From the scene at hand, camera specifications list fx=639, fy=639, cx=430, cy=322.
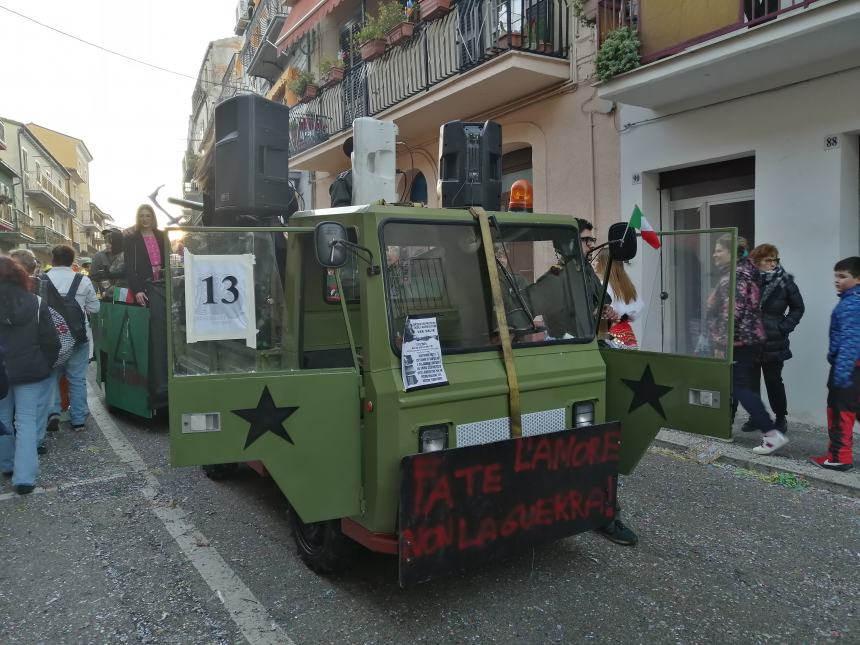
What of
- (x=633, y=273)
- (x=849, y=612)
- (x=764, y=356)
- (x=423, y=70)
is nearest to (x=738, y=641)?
(x=849, y=612)

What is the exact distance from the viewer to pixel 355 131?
13.7 feet

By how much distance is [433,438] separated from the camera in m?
2.98

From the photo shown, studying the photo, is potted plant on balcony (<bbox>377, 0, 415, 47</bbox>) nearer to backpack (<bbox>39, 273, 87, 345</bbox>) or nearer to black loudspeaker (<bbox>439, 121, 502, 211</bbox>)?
backpack (<bbox>39, 273, 87, 345</bbox>)

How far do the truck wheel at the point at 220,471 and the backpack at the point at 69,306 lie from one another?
205 cm

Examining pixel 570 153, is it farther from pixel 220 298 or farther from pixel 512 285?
pixel 220 298

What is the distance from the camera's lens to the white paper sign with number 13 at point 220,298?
291 cm

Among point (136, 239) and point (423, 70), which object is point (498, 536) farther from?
point (423, 70)

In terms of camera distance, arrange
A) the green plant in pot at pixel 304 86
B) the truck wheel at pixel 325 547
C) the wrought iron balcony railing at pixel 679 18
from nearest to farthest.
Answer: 1. the truck wheel at pixel 325 547
2. the wrought iron balcony railing at pixel 679 18
3. the green plant in pot at pixel 304 86

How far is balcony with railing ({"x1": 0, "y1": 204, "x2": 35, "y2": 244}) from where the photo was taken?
4125cm

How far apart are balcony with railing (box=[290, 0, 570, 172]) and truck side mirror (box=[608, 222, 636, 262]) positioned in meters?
5.44

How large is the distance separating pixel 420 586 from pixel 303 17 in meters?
12.0

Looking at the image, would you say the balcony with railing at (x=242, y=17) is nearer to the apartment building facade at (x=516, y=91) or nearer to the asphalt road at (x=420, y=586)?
the apartment building facade at (x=516, y=91)

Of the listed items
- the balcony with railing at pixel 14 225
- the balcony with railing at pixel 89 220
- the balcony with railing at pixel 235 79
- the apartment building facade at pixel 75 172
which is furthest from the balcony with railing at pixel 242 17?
the balcony with railing at pixel 89 220

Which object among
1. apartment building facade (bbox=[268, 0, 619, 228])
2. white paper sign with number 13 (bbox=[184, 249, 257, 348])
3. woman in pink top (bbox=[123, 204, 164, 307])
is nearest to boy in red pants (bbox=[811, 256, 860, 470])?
apartment building facade (bbox=[268, 0, 619, 228])
